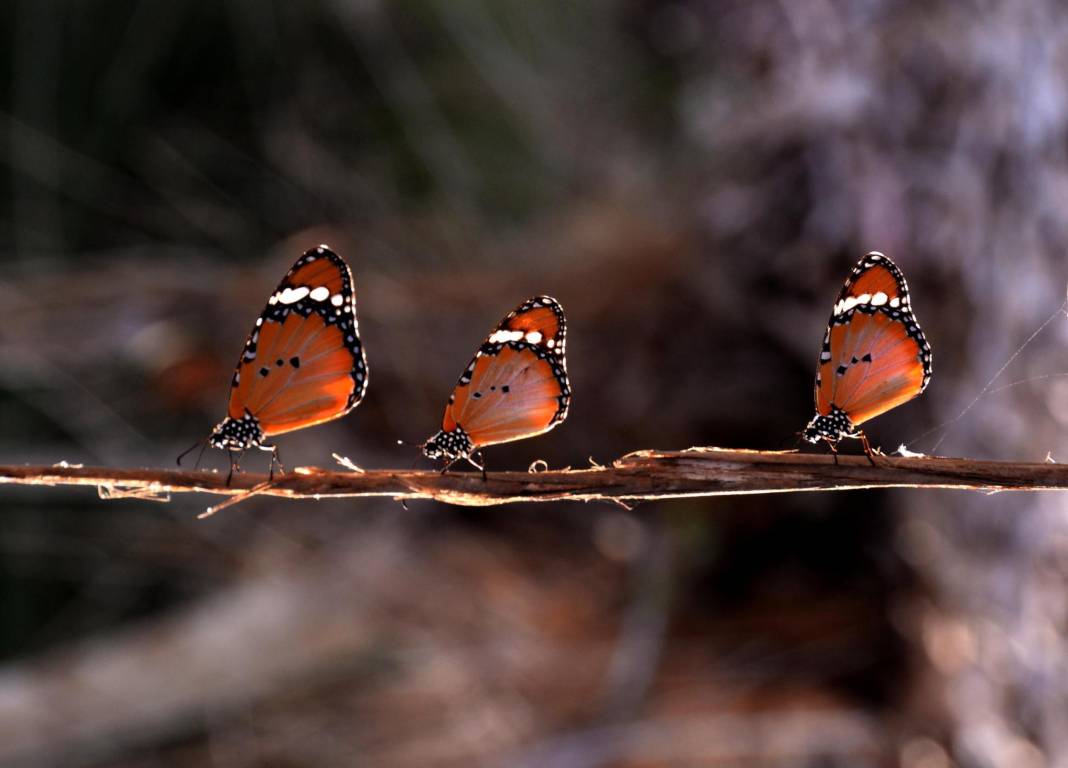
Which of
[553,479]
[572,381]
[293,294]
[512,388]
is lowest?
[553,479]

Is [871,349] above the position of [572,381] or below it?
below

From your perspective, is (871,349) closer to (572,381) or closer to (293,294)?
(293,294)

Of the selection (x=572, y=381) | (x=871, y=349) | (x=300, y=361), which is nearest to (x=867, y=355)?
(x=871, y=349)

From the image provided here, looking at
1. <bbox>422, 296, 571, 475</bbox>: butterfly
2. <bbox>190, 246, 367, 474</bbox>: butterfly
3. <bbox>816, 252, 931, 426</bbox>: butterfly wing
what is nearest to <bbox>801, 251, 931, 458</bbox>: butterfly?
<bbox>816, 252, 931, 426</bbox>: butterfly wing

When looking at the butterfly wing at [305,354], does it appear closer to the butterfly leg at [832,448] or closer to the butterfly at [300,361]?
the butterfly at [300,361]

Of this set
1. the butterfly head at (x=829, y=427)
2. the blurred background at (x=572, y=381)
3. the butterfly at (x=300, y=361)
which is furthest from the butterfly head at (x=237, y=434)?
the blurred background at (x=572, y=381)

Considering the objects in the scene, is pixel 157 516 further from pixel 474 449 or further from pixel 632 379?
pixel 474 449

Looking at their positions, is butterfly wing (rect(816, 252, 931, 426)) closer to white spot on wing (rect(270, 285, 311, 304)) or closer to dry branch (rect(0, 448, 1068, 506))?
dry branch (rect(0, 448, 1068, 506))

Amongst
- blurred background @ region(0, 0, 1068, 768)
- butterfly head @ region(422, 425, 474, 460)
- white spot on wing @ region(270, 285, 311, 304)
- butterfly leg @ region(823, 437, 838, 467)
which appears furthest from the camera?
blurred background @ region(0, 0, 1068, 768)

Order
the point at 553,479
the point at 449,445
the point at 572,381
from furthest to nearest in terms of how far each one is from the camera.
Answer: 1. the point at 572,381
2. the point at 449,445
3. the point at 553,479
